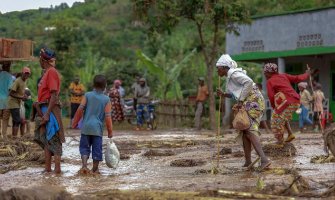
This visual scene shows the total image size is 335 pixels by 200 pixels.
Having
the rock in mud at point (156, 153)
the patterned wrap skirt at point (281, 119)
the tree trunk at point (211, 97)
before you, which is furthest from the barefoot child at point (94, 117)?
the tree trunk at point (211, 97)

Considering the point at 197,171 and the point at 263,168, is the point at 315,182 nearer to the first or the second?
the point at 263,168

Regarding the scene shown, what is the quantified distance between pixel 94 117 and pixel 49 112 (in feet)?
2.04

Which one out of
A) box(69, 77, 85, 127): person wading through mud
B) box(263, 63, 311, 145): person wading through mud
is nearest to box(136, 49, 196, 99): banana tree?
box(69, 77, 85, 127): person wading through mud

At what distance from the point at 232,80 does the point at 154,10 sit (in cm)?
1487

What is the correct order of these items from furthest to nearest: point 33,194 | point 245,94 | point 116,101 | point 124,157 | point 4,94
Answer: point 116,101, point 4,94, point 124,157, point 245,94, point 33,194

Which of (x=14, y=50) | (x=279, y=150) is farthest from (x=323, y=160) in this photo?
(x=14, y=50)

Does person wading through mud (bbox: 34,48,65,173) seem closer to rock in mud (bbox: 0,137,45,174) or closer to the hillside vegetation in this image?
rock in mud (bbox: 0,137,45,174)

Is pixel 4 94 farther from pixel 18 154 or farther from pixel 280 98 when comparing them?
pixel 280 98

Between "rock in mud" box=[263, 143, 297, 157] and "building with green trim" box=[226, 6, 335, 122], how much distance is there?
13940 millimetres

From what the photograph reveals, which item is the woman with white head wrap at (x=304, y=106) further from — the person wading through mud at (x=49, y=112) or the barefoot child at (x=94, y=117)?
the person wading through mud at (x=49, y=112)

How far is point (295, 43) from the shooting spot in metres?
27.5

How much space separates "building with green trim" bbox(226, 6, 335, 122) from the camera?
26.3m

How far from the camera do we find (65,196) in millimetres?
6453

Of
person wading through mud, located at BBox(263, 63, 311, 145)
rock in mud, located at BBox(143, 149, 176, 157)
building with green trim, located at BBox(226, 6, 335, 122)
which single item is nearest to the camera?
person wading through mud, located at BBox(263, 63, 311, 145)
